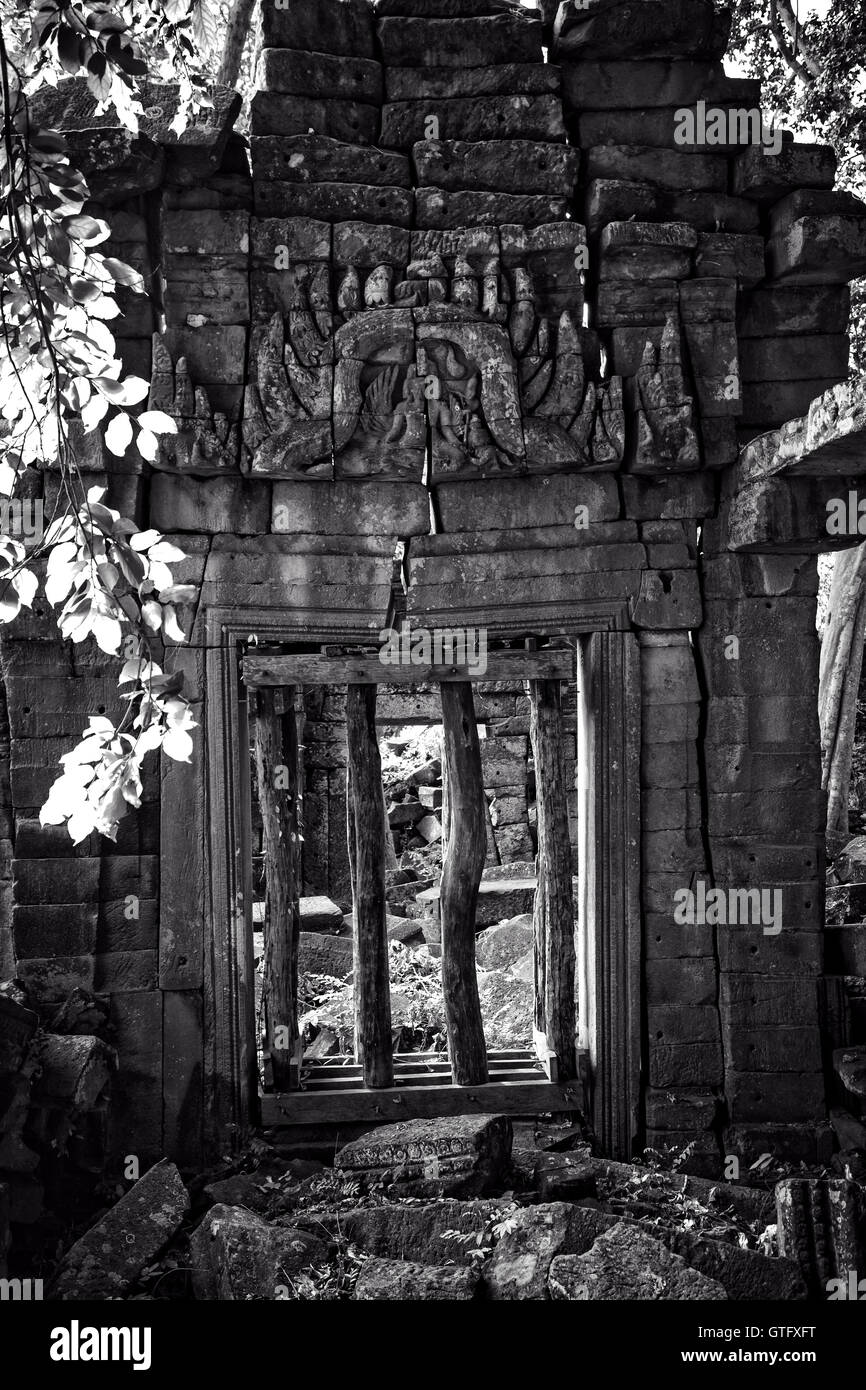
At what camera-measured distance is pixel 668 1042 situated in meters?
6.61

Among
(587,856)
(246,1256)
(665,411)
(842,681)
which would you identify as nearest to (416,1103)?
(587,856)

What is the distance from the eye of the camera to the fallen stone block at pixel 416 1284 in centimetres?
463

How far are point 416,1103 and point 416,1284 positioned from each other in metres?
1.99

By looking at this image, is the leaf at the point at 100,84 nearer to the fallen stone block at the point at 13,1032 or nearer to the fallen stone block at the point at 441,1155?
the fallen stone block at the point at 13,1032

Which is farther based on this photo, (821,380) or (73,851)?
(821,380)

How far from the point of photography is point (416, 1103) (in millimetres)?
6664

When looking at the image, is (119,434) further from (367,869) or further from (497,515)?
(367,869)

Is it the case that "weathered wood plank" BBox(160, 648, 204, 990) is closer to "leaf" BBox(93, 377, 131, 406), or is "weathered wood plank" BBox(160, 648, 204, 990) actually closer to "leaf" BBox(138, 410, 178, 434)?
"leaf" BBox(93, 377, 131, 406)

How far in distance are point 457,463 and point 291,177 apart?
5.74ft

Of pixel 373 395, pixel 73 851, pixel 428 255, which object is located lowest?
pixel 73 851

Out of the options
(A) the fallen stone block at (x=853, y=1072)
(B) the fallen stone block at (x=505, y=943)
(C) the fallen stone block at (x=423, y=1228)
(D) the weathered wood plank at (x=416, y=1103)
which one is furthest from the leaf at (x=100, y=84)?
(B) the fallen stone block at (x=505, y=943)

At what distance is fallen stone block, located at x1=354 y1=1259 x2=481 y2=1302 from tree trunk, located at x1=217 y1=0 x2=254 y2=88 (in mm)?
9091

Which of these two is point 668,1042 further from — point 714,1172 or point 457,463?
point 457,463
